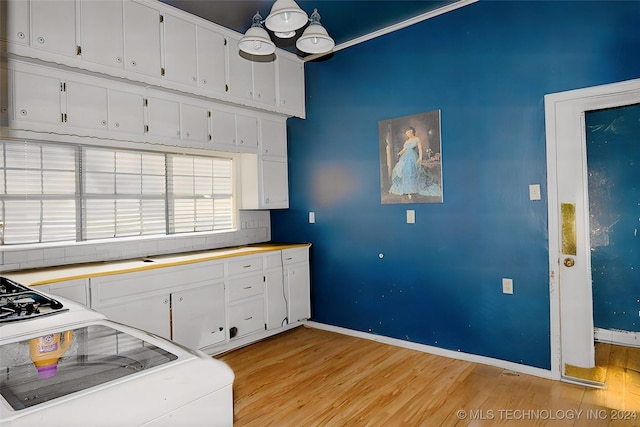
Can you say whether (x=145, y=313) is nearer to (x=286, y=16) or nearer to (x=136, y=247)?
(x=136, y=247)

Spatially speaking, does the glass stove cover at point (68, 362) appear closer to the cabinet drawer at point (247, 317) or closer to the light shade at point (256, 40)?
the light shade at point (256, 40)

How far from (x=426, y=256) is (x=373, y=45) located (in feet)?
6.82

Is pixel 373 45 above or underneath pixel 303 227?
above

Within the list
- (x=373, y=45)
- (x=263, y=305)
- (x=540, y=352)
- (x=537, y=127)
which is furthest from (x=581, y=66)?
(x=263, y=305)

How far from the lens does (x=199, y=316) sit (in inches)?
125

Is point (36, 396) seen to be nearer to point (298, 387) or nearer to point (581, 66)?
point (298, 387)

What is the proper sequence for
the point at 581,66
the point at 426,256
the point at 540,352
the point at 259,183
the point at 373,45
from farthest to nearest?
the point at 259,183 → the point at 373,45 → the point at 426,256 → the point at 540,352 → the point at 581,66

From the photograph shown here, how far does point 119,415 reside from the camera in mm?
737

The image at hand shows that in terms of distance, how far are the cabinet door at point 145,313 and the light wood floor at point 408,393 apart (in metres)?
0.67

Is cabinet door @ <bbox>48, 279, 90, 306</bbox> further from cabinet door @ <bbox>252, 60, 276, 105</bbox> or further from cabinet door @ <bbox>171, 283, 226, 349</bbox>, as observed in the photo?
cabinet door @ <bbox>252, 60, 276, 105</bbox>

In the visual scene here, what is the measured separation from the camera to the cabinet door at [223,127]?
3.62m

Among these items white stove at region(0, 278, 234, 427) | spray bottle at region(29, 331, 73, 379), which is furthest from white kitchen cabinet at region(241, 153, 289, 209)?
spray bottle at region(29, 331, 73, 379)

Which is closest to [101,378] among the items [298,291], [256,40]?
[256,40]

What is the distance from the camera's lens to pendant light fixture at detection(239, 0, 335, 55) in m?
2.29
